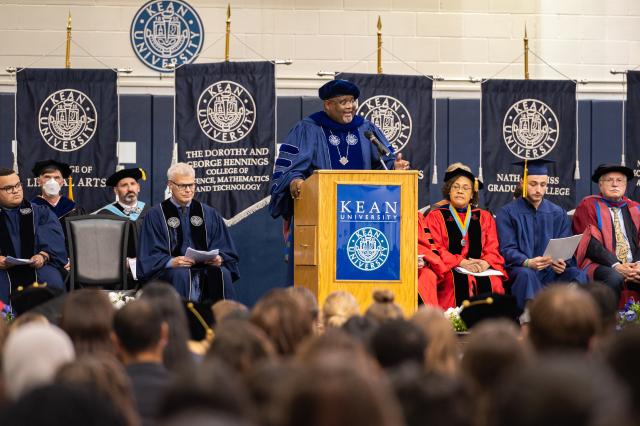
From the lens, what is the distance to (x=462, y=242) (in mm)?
9422

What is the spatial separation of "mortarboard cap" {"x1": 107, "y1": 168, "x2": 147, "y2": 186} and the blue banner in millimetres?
3510

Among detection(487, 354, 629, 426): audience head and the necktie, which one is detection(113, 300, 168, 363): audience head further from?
the necktie

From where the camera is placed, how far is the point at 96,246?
9.12 metres

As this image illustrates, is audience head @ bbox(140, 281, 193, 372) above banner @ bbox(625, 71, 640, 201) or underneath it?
underneath

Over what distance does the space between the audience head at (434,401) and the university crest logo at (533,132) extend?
8105 millimetres

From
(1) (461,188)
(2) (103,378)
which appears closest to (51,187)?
(1) (461,188)

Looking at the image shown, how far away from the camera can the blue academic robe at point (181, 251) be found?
8.78 meters

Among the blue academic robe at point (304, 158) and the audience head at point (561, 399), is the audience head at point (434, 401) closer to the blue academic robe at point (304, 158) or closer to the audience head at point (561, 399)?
the audience head at point (561, 399)

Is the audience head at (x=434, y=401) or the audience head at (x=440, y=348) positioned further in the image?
the audience head at (x=440, y=348)

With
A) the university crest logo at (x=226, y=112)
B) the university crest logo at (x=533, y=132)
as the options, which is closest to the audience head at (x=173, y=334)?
the university crest logo at (x=226, y=112)

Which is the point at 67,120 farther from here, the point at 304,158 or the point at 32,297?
the point at 32,297

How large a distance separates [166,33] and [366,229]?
5.38m

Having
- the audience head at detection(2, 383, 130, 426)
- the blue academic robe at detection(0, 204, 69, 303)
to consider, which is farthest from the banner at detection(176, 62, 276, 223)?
the audience head at detection(2, 383, 130, 426)

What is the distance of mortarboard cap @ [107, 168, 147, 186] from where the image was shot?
1025 centimetres
